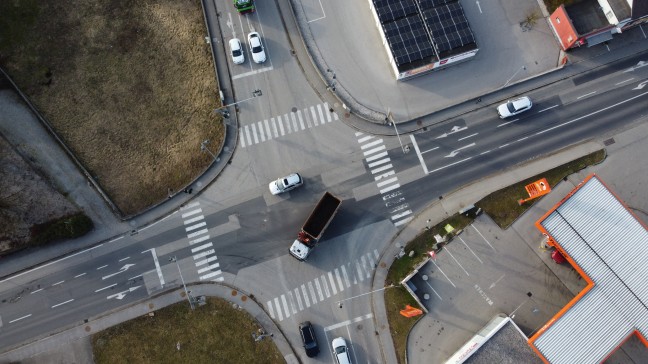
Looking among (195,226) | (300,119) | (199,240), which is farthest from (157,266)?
(300,119)

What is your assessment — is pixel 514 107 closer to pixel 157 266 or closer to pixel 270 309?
pixel 270 309

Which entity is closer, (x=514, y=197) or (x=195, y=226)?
(x=195, y=226)

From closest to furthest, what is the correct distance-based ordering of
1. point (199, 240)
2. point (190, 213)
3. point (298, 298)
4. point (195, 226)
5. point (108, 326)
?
1. point (108, 326)
2. point (298, 298)
3. point (199, 240)
4. point (195, 226)
5. point (190, 213)

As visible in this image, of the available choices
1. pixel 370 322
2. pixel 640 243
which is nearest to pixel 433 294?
pixel 370 322

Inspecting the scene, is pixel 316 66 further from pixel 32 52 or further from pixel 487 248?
pixel 32 52

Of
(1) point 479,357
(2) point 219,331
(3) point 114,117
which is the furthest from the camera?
(3) point 114,117

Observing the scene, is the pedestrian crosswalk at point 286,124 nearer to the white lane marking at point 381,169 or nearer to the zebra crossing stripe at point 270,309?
the white lane marking at point 381,169
